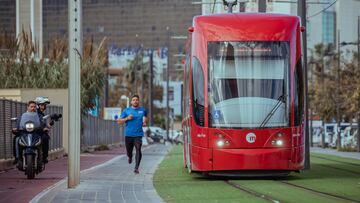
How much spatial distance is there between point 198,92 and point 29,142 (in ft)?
12.2

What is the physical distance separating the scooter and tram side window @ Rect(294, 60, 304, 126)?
541 cm

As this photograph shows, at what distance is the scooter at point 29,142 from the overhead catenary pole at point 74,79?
2.67m

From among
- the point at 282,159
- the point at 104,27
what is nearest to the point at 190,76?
the point at 282,159

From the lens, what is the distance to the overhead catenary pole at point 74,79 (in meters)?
14.7

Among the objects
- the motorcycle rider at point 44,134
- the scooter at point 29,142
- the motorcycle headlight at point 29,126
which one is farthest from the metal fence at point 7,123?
the motorcycle headlight at point 29,126

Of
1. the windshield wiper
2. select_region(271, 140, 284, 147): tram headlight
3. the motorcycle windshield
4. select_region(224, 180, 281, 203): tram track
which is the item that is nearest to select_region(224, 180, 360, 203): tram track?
select_region(224, 180, 281, 203): tram track

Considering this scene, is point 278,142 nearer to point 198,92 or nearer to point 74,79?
Result: point 198,92

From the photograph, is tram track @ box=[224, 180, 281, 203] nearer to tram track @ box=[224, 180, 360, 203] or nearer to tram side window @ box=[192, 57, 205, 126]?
tram track @ box=[224, 180, 360, 203]

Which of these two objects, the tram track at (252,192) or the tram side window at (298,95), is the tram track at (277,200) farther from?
the tram side window at (298,95)

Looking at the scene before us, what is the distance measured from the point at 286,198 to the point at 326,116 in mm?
66125

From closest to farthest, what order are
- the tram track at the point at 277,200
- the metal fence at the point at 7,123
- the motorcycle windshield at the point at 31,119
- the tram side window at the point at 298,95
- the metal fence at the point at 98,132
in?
the tram track at the point at 277,200 < the tram side window at the point at 298,95 < the motorcycle windshield at the point at 31,119 < the metal fence at the point at 7,123 < the metal fence at the point at 98,132

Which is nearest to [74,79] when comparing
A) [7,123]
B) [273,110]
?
[273,110]

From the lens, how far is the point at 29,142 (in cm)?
1733

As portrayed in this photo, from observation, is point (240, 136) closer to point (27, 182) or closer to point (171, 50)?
point (27, 182)
